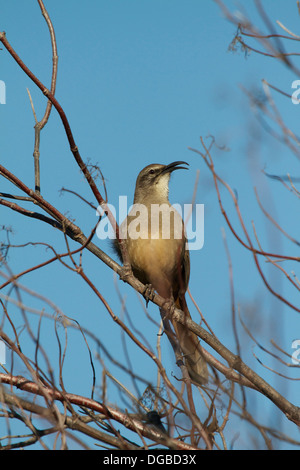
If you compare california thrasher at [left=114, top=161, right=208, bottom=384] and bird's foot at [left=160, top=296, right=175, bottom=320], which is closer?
bird's foot at [left=160, top=296, right=175, bottom=320]

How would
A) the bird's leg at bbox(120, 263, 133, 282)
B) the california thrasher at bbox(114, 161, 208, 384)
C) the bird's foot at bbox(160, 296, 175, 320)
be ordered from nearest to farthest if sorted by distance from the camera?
the bird's foot at bbox(160, 296, 175, 320) < the bird's leg at bbox(120, 263, 133, 282) < the california thrasher at bbox(114, 161, 208, 384)

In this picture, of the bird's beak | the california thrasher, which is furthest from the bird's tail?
the bird's beak

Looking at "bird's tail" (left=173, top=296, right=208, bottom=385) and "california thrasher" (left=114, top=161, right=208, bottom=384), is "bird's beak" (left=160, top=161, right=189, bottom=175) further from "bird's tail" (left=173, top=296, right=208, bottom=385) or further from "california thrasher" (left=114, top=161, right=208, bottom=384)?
"bird's tail" (left=173, top=296, right=208, bottom=385)

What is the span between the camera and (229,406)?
2.91m

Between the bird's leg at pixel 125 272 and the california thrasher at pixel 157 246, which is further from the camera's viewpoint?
the california thrasher at pixel 157 246

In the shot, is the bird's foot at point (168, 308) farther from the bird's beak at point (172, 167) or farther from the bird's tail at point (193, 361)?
the bird's beak at point (172, 167)

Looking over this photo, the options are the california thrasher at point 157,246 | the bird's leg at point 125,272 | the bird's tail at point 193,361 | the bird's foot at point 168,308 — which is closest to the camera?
the bird's tail at point 193,361

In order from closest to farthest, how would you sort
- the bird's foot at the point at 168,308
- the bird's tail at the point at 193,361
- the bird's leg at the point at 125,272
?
1. the bird's tail at the point at 193,361
2. the bird's foot at the point at 168,308
3. the bird's leg at the point at 125,272

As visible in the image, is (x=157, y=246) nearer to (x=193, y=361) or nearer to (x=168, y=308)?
(x=168, y=308)

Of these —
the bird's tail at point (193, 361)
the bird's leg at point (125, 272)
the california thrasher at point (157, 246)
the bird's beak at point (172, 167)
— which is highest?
the bird's beak at point (172, 167)

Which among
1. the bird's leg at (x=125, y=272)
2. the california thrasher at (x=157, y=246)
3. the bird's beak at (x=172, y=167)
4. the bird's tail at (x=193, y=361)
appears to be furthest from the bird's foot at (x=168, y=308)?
the bird's beak at (x=172, y=167)

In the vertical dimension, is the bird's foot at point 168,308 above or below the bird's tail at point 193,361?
above
